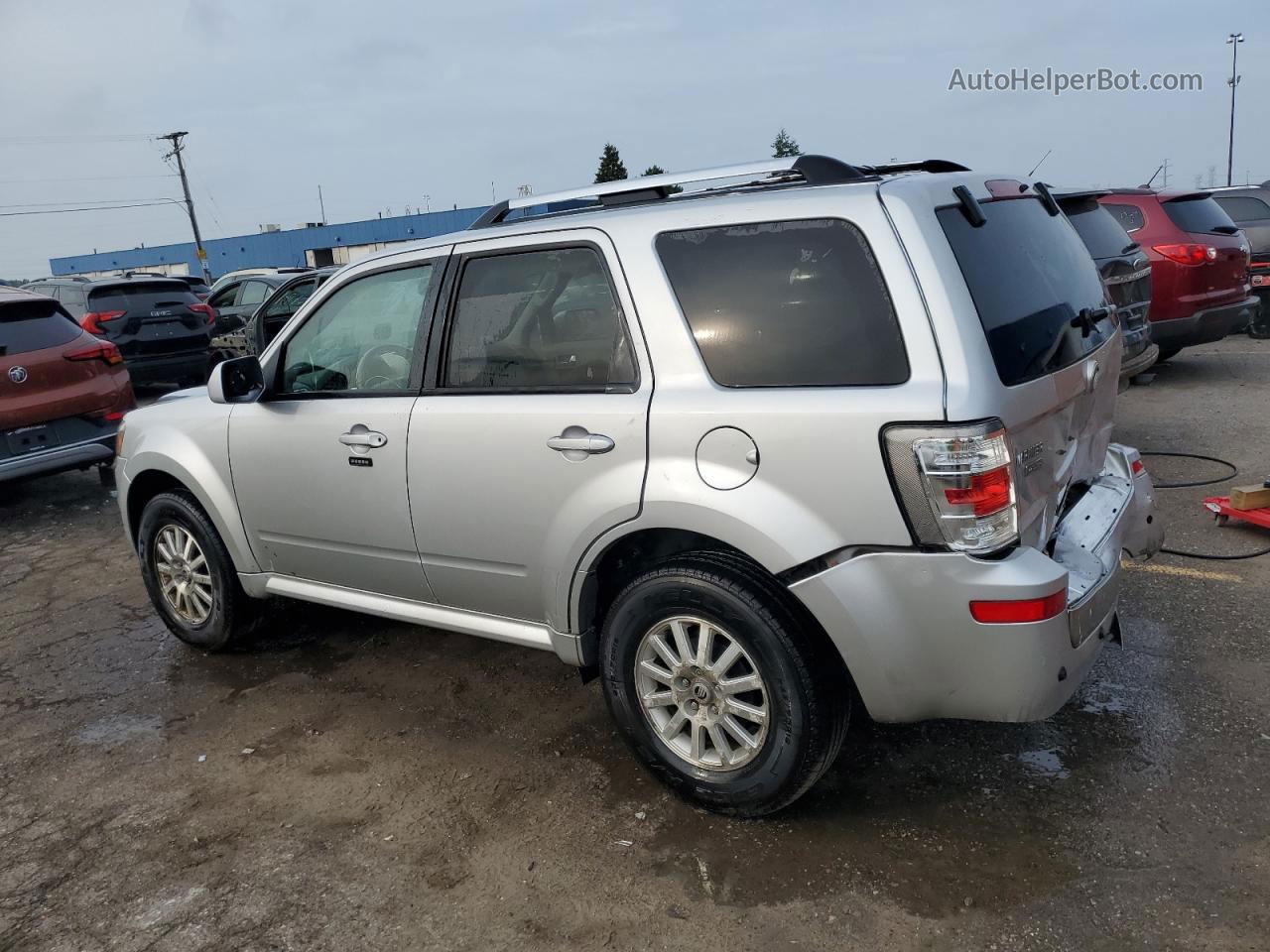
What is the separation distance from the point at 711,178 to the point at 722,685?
1624mm

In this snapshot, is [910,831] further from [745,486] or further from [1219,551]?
[1219,551]

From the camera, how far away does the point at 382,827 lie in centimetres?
314

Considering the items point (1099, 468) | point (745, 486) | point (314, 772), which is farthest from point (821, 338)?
point (314, 772)

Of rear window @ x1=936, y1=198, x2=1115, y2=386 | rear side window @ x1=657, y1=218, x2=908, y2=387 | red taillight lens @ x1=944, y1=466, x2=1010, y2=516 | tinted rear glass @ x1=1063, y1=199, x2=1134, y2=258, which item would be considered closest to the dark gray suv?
tinted rear glass @ x1=1063, y1=199, x2=1134, y2=258

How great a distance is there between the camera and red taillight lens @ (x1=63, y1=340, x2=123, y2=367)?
7238mm

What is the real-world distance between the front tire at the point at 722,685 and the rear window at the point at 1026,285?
0.93m

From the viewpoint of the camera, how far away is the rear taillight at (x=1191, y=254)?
27.3ft

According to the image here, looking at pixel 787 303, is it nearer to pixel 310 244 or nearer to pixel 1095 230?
pixel 1095 230

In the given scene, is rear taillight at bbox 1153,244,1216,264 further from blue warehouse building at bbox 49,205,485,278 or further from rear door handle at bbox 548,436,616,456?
blue warehouse building at bbox 49,205,485,278

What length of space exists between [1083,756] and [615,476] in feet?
5.98

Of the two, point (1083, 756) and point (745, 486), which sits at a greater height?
point (745, 486)

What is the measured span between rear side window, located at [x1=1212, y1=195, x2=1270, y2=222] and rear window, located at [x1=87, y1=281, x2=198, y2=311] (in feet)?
42.8

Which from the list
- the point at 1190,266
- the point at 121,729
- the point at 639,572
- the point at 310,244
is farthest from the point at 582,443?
the point at 310,244

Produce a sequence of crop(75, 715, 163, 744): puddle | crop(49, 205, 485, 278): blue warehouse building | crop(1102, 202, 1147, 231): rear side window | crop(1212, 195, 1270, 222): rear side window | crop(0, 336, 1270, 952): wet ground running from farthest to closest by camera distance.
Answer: crop(49, 205, 485, 278): blue warehouse building → crop(1212, 195, 1270, 222): rear side window → crop(1102, 202, 1147, 231): rear side window → crop(75, 715, 163, 744): puddle → crop(0, 336, 1270, 952): wet ground
